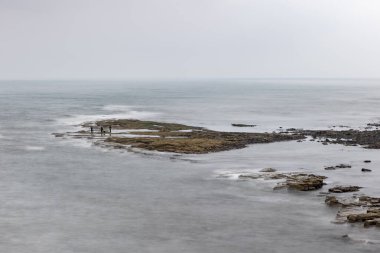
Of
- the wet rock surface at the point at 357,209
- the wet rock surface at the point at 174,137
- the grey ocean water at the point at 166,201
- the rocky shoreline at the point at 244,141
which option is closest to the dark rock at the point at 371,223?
the wet rock surface at the point at 357,209

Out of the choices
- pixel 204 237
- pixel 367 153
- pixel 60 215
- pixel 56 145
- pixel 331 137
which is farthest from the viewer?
pixel 331 137

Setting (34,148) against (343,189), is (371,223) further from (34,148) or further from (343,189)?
(34,148)

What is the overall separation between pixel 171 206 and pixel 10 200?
19.5 metres

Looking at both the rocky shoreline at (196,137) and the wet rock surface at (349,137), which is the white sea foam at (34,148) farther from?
the wet rock surface at (349,137)

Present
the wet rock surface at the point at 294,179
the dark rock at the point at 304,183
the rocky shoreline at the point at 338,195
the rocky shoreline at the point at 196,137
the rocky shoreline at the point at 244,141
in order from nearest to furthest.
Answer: the rocky shoreline at the point at 338,195, the rocky shoreline at the point at 244,141, the dark rock at the point at 304,183, the wet rock surface at the point at 294,179, the rocky shoreline at the point at 196,137

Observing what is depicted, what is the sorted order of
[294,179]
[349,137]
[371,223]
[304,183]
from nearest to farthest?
[371,223], [304,183], [294,179], [349,137]

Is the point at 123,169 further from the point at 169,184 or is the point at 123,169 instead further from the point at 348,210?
the point at 348,210

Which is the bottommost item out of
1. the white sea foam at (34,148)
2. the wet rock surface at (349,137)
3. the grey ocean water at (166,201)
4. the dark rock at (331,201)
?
the grey ocean water at (166,201)

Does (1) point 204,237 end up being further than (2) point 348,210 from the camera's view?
No

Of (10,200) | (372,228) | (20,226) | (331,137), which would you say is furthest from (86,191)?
(331,137)

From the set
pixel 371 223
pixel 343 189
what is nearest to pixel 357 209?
pixel 371 223

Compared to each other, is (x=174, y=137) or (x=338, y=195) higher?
(x=174, y=137)

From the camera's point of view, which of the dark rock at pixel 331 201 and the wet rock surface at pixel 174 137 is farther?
the wet rock surface at pixel 174 137

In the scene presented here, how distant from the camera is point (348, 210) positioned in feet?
189
